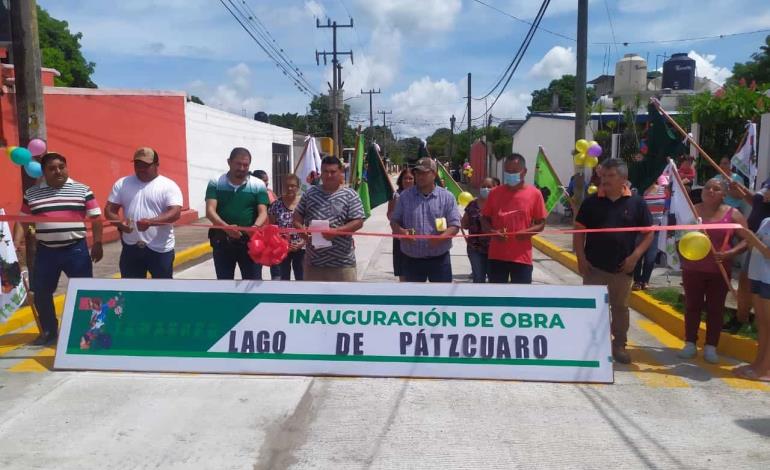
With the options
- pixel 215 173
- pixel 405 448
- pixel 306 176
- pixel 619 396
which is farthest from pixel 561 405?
pixel 215 173

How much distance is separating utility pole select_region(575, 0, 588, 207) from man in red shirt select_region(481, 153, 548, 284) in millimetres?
Result: 6069

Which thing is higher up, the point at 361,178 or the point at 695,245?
the point at 361,178

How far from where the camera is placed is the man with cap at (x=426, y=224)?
5.48 m

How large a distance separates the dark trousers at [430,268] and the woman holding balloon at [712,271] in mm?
2086

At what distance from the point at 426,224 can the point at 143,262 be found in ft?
8.55

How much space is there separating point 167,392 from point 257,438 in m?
1.10

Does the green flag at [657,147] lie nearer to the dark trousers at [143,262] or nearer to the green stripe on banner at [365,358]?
the green stripe on banner at [365,358]

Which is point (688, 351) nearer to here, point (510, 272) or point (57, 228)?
point (510, 272)

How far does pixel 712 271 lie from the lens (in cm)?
534

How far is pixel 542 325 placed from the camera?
480cm

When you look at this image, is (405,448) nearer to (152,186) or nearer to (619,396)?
(619,396)

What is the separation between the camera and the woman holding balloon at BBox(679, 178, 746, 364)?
5.27 m

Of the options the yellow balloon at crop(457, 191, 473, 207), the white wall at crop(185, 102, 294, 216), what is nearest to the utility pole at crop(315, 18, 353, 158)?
the white wall at crop(185, 102, 294, 216)

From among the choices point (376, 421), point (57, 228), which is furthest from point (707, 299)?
point (57, 228)
